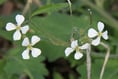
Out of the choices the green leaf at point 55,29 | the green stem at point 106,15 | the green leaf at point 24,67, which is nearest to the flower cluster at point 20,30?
the green leaf at point 24,67

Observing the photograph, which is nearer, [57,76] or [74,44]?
[74,44]

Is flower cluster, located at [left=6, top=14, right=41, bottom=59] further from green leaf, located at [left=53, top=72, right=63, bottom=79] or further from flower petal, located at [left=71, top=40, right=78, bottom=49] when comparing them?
green leaf, located at [left=53, top=72, right=63, bottom=79]

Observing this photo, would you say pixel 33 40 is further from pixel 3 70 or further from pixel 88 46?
pixel 3 70

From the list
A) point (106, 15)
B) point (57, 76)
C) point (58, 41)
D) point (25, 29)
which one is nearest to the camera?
point (25, 29)

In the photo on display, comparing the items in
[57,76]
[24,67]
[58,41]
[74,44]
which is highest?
[74,44]

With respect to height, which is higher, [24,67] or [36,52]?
[36,52]

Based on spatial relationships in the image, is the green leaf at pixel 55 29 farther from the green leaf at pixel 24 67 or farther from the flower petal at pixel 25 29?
the flower petal at pixel 25 29

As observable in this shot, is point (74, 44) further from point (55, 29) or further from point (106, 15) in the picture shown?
point (106, 15)

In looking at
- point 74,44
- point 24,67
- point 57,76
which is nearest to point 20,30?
point 74,44
